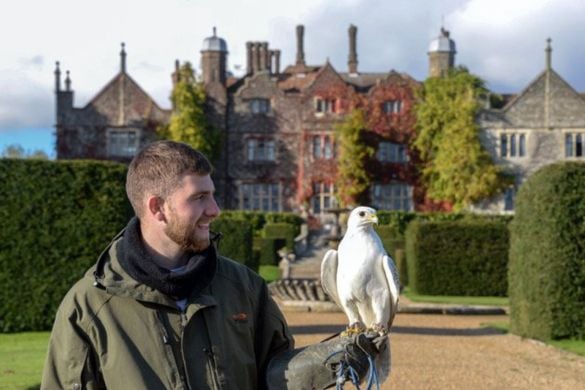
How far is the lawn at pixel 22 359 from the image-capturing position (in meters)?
8.05

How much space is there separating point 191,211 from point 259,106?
39.9 meters

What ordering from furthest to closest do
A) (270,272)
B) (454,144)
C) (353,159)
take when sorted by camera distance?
(353,159) < (454,144) < (270,272)

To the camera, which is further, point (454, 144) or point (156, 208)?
point (454, 144)

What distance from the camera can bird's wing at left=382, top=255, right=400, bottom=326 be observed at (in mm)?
3416

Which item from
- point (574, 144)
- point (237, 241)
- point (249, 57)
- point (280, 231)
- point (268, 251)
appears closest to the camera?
point (237, 241)

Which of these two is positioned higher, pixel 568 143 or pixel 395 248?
pixel 568 143

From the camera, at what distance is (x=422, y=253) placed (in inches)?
809

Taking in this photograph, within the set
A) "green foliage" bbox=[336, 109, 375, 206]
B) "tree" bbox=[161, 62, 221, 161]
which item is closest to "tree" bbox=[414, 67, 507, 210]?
"green foliage" bbox=[336, 109, 375, 206]

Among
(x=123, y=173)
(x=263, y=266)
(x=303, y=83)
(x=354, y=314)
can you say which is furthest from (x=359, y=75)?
(x=354, y=314)

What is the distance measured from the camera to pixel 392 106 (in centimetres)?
4172

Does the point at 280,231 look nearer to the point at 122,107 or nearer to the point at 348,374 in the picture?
the point at 122,107

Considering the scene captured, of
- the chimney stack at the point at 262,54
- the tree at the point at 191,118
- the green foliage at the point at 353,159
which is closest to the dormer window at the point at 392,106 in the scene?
the green foliage at the point at 353,159

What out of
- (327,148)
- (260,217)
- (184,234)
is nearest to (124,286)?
(184,234)

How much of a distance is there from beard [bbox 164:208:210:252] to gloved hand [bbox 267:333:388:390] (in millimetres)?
468
